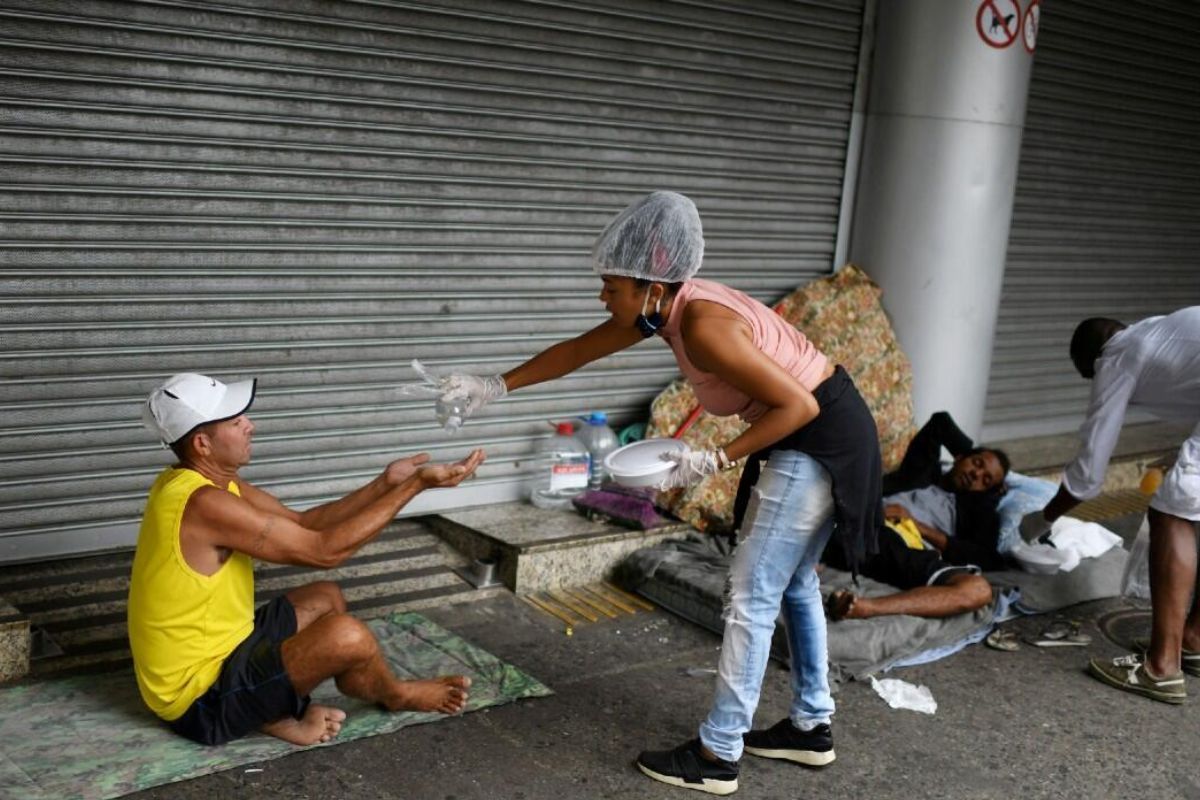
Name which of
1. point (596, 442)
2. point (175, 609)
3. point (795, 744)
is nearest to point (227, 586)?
point (175, 609)

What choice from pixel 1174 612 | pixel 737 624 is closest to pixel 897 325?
pixel 1174 612

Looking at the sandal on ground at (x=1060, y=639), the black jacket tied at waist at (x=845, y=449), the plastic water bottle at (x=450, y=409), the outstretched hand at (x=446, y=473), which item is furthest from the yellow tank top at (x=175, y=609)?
the sandal on ground at (x=1060, y=639)

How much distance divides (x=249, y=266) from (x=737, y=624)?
2482 mm

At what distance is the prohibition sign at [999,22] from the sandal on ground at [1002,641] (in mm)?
3174

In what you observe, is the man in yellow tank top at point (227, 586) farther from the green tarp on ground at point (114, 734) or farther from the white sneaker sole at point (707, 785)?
the white sneaker sole at point (707, 785)

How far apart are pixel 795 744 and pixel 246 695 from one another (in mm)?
1717

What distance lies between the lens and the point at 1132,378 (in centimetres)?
482

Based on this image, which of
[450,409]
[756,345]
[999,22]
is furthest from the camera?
[999,22]

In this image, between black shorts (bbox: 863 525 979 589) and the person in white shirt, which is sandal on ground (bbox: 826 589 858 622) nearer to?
black shorts (bbox: 863 525 979 589)

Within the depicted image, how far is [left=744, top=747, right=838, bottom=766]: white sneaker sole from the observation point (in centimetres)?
402

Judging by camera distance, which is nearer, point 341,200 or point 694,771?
point 694,771

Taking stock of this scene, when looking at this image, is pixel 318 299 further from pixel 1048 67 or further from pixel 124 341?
pixel 1048 67

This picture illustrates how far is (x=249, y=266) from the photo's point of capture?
496 centimetres

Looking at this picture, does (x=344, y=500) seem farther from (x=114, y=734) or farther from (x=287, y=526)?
(x=114, y=734)
